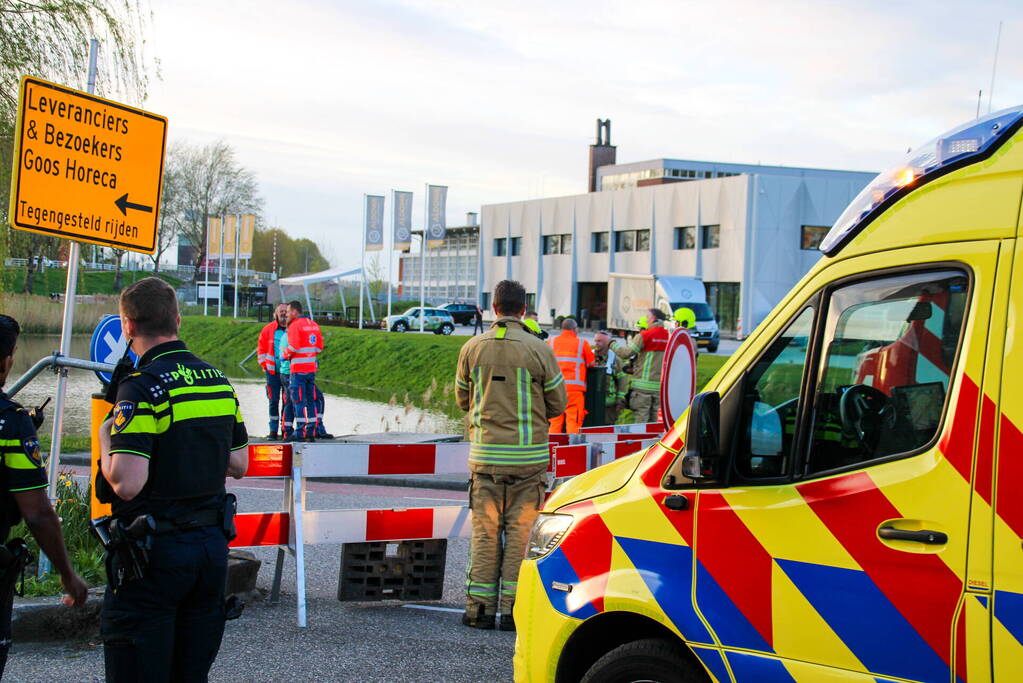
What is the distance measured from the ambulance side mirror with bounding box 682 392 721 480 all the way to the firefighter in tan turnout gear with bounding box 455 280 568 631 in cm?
281

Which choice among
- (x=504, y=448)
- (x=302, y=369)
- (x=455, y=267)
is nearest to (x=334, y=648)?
(x=504, y=448)

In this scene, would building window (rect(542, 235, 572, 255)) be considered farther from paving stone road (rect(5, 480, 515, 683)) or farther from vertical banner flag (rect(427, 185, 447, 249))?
paving stone road (rect(5, 480, 515, 683))

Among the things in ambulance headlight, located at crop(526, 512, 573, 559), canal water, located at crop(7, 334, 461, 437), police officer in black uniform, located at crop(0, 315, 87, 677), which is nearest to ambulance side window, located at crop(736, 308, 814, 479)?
ambulance headlight, located at crop(526, 512, 573, 559)

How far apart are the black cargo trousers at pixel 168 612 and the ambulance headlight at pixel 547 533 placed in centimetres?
115

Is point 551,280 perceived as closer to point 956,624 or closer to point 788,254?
point 788,254

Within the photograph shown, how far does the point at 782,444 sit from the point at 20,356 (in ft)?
81.5

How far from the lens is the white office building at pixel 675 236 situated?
53.4 metres

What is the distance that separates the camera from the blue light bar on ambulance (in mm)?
2984

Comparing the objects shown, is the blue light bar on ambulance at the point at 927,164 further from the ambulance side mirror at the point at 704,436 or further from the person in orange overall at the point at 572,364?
the person in orange overall at the point at 572,364

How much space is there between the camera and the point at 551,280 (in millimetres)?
69938

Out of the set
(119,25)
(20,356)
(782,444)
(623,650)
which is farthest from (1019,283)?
(20,356)

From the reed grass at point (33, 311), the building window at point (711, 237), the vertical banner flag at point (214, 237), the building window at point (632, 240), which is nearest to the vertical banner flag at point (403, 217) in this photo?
the vertical banner flag at point (214, 237)

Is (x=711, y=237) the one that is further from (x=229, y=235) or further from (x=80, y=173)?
(x=80, y=173)

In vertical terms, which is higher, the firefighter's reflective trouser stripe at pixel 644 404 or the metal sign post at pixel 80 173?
the metal sign post at pixel 80 173
